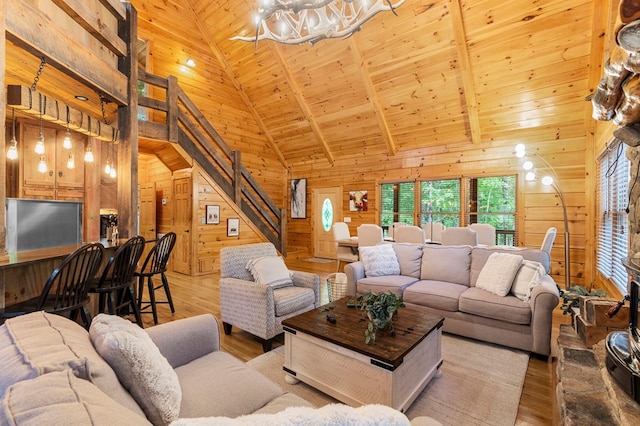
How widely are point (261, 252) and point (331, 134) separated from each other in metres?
4.62

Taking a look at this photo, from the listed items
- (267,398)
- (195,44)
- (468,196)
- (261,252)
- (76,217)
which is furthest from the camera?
(195,44)

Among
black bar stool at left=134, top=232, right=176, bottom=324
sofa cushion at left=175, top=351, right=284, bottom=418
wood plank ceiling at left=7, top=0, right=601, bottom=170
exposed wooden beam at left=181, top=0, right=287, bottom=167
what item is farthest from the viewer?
exposed wooden beam at left=181, top=0, right=287, bottom=167

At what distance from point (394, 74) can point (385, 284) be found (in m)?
3.86

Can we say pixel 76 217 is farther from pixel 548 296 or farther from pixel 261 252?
pixel 548 296

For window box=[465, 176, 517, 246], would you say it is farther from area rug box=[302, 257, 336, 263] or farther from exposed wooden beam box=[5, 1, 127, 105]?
exposed wooden beam box=[5, 1, 127, 105]

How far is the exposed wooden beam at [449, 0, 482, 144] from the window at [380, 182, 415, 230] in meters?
1.71

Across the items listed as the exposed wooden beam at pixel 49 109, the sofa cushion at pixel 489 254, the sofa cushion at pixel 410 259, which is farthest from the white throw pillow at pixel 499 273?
the exposed wooden beam at pixel 49 109

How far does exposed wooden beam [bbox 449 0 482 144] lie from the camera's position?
411cm

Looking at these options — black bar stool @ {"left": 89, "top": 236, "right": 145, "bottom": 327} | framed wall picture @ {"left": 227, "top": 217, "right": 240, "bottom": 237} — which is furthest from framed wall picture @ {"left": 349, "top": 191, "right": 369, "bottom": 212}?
black bar stool @ {"left": 89, "top": 236, "right": 145, "bottom": 327}

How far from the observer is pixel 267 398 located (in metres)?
1.31

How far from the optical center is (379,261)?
3.76m

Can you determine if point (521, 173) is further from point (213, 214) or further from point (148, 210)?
point (148, 210)

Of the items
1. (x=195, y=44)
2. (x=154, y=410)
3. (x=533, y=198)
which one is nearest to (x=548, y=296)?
(x=154, y=410)

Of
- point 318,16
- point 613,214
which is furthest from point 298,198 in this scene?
point 613,214
